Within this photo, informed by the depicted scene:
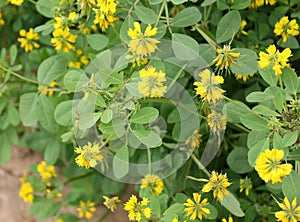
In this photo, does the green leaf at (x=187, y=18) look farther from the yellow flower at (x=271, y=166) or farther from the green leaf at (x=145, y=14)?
the yellow flower at (x=271, y=166)

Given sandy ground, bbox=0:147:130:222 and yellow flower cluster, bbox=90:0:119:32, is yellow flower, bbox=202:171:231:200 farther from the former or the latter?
sandy ground, bbox=0:147:130:222

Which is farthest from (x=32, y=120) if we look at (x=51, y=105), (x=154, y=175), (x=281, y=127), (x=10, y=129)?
(x=281, y=127)

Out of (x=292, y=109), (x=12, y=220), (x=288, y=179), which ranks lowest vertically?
(x=12, y=220)

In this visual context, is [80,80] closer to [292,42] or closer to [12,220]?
[292,42]

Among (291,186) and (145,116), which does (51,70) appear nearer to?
(145,116)

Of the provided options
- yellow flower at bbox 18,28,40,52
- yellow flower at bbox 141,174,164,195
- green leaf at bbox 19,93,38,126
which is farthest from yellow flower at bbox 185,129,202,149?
yellow flower at bbox 18,28,40,52

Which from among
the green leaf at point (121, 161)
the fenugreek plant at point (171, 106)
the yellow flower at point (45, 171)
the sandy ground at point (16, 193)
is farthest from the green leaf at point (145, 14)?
the sandy ground at point (16, 193)
